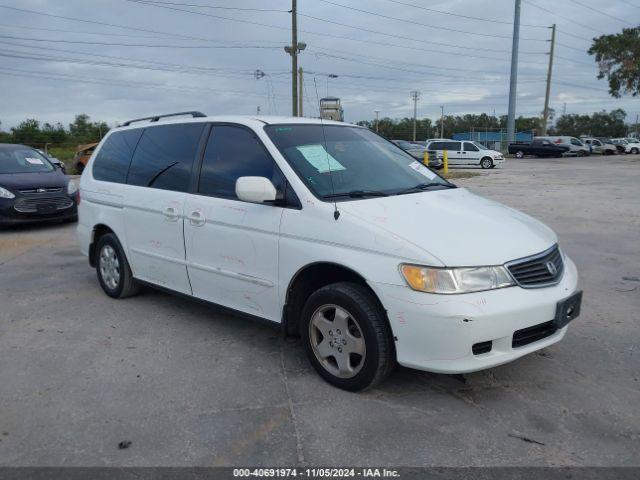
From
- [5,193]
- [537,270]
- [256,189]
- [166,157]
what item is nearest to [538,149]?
[5,193]

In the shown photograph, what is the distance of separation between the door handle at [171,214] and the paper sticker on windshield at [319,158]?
1.20 metres

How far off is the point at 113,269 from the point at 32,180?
5.91 metres

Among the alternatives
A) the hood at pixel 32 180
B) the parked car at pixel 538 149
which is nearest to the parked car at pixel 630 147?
the parked car at pixel 538 149

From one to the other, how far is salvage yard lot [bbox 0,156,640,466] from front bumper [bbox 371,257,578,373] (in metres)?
0.34

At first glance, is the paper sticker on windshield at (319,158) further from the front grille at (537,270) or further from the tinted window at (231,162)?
the front grille at (537,270)

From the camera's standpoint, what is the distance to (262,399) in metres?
3.50

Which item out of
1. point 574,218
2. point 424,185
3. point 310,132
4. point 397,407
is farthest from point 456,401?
point 574,218

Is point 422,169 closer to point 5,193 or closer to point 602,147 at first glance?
point 5,193

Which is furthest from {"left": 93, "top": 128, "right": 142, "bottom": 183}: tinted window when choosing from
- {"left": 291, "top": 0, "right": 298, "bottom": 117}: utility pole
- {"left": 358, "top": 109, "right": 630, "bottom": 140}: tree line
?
{"left": 358, "top": 109, "right": 630, "bottom": 140}: tree line

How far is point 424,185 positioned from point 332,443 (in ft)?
6.98

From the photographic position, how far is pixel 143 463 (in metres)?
2.83

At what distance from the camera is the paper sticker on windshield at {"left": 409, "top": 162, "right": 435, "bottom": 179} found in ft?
15.0

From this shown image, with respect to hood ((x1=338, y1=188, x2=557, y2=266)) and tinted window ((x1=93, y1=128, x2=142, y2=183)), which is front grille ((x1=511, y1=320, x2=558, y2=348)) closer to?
hood ((x1=338, y1=188, x2=557, y2=266))

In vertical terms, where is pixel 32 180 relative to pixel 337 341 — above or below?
above
